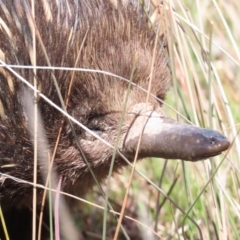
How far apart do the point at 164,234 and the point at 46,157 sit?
0.71 m

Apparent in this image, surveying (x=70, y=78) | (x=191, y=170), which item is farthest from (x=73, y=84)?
(x=191, y=170)

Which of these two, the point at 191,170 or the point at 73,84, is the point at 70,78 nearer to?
the point at 73,84

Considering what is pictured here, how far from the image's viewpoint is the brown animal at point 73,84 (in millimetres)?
1405

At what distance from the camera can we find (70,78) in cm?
142

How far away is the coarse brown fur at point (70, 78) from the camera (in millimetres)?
1408

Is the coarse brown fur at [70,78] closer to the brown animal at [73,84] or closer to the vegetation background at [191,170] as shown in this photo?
the brown animal at [73,84]

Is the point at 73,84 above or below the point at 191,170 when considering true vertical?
above

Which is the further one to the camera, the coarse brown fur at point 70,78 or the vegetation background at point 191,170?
the vegetation background at point 191,170

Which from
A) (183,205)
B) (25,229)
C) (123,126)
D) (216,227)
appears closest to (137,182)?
(183,205)

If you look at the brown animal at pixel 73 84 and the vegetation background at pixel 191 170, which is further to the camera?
the vegetation background at pixel 191 170

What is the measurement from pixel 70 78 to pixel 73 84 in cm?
2

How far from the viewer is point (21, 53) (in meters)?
1.41

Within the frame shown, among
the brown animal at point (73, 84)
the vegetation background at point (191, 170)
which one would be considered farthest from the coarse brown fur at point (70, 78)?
the vegetation background at point (191, 170)

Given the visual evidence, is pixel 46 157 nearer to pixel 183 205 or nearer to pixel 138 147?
pixel 138 147
